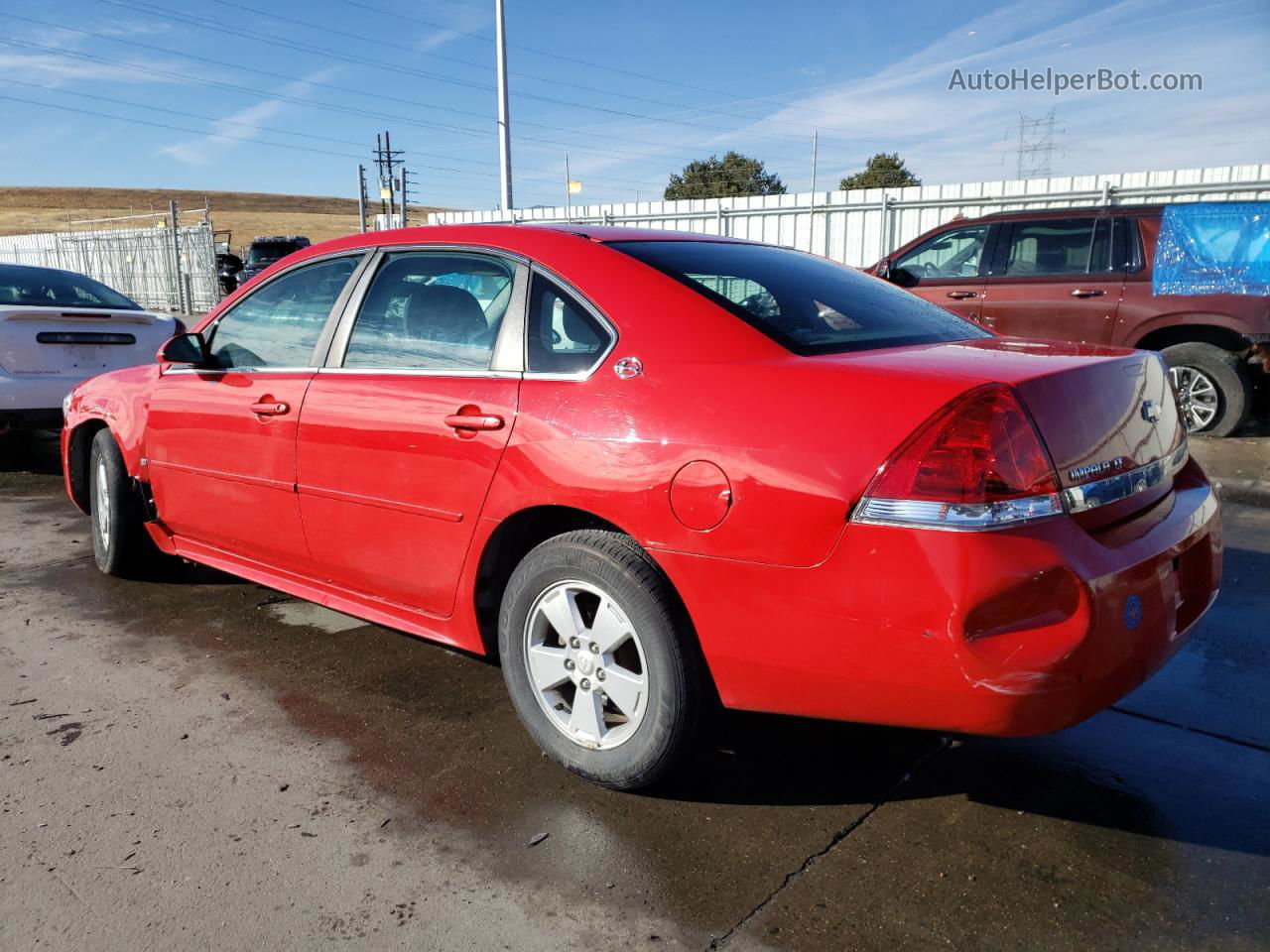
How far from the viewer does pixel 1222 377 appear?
777 centimetres

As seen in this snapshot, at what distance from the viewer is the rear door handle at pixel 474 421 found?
108 inches

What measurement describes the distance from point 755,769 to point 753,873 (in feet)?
1.67

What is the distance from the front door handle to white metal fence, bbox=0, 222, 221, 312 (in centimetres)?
2060

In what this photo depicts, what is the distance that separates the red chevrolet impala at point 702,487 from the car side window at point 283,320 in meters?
0.02

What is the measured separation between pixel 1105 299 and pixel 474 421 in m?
6.94

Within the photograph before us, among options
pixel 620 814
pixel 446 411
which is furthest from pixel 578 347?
pixel 620 814

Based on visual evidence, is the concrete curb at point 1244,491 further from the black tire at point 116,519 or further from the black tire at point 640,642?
the black tire at point 116,519

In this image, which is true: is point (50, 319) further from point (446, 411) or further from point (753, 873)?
point (753, 873)

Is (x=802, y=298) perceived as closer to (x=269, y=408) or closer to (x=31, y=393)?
(x=269, y=408)

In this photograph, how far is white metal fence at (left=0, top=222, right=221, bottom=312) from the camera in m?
22.1

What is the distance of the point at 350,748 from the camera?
116 inches

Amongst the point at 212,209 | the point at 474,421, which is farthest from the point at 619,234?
the point at 212,209

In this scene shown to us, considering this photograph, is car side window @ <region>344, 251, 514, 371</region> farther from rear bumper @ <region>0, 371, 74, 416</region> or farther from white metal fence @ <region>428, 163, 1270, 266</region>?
white metal fence @ <region>428, 163, 1270, 266</region>

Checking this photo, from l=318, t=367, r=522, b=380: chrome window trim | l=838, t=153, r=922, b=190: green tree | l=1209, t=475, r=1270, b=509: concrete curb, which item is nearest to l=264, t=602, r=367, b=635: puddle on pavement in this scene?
l=318, t=367, r=522, b=380: chrome window trim
